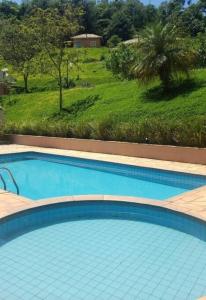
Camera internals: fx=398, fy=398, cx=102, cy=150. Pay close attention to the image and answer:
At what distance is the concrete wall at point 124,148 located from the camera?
11766 millimetres

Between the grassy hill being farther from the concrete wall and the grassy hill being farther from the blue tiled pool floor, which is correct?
the blue tiled pool floor

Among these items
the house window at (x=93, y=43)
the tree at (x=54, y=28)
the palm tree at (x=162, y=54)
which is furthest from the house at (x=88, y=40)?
the palm tree at (x=162, y=54)

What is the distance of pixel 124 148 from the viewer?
44.8ft

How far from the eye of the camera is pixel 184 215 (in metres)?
6.88

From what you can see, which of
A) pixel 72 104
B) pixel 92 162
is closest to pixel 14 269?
pixel 92 162

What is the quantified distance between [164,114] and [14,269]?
35.8 feet

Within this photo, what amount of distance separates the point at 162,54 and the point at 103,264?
12.1 m

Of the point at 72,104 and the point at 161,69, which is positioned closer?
the point at 161,69

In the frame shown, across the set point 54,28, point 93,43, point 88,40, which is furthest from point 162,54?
point 93,43

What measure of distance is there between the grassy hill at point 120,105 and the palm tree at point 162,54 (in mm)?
889

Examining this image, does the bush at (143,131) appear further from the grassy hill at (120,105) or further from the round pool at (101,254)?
the round pool at (101,254)

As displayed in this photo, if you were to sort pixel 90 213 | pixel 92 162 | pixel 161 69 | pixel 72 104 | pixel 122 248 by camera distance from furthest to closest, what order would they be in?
pixel 72 104
pixel 161 69
pixel 92 162
pixel 90 213
pixel 122 248

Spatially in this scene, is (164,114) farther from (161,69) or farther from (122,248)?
(122,248)

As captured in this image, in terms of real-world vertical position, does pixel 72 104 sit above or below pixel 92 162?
above
